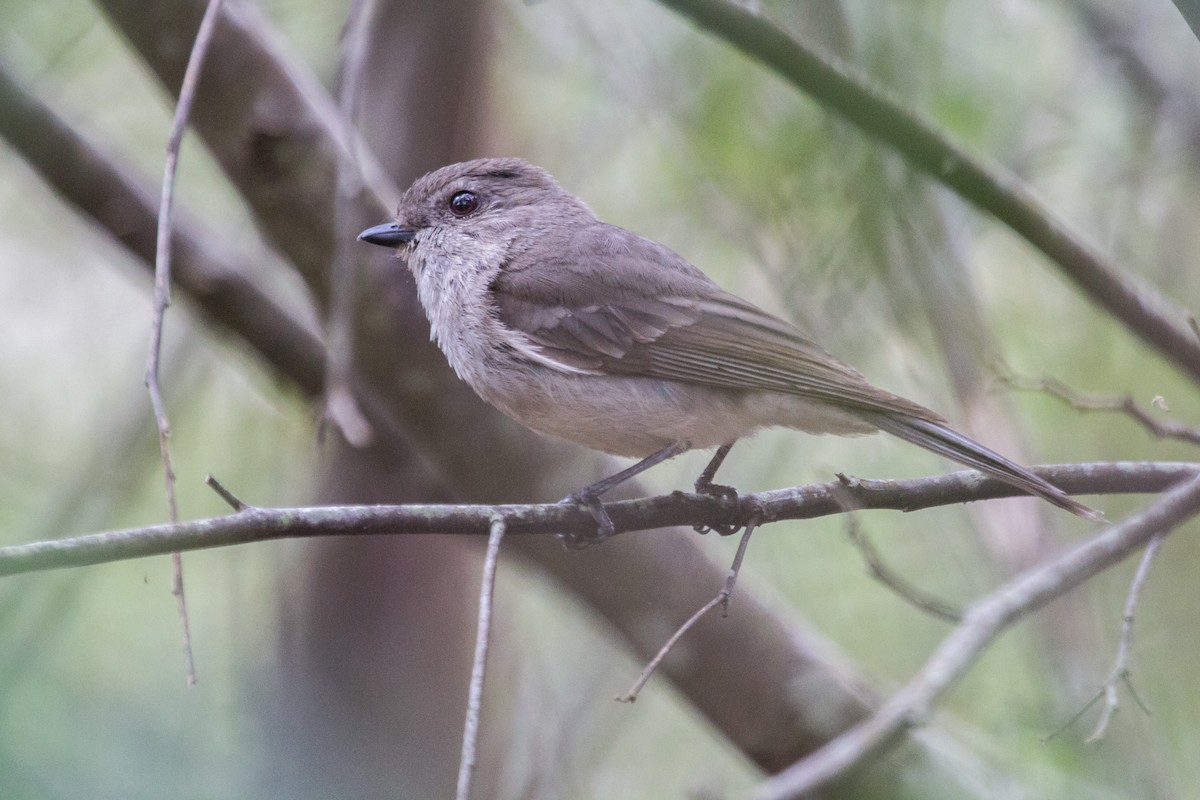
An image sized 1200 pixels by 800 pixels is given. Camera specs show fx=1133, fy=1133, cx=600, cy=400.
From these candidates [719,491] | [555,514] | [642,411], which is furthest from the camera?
[642,411]

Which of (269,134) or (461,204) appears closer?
(461,204)

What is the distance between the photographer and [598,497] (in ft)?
10.5

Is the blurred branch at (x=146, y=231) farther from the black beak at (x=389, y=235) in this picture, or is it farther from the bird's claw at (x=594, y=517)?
the bird's claw at (x=594, y=517)

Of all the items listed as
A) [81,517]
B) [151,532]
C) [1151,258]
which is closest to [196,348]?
[81,517]

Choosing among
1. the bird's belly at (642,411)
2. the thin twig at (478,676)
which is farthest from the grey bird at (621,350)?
the thin twig at (478,676)

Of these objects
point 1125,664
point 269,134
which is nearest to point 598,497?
point 1125,664

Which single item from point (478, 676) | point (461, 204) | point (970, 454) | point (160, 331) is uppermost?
point (461, 204)

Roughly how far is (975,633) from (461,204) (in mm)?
2459

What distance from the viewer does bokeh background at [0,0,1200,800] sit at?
4352 mm

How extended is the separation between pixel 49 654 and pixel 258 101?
8.32 ft

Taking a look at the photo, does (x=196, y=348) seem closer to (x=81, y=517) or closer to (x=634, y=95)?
(x=81, y=517)

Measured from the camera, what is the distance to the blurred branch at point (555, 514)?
79.6 inches

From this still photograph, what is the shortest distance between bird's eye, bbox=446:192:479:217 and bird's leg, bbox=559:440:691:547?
4.44ft

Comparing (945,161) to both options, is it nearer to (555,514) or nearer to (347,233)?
(555,514)
